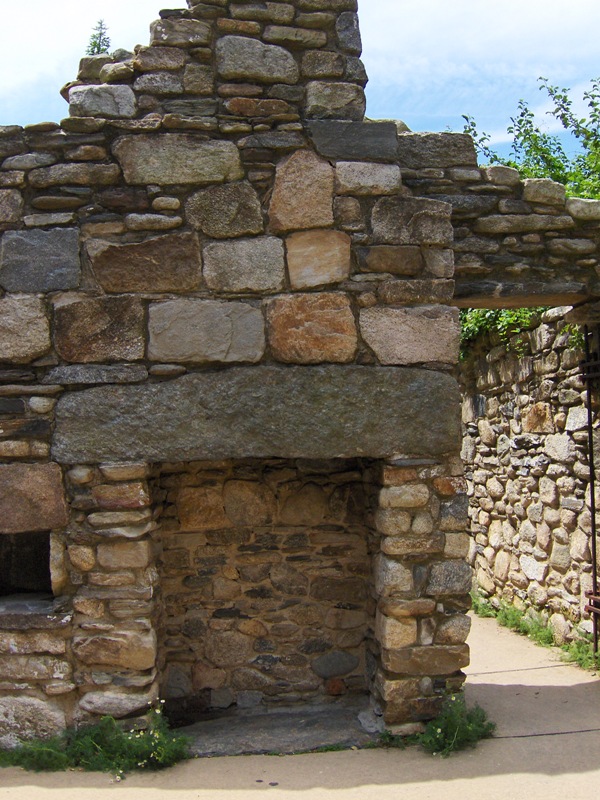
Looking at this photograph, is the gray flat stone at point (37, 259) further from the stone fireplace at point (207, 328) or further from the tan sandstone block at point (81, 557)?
the tan sandstone block at point (81, 557)

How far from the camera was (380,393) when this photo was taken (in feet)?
13.1

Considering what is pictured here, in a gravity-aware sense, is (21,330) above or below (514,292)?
below

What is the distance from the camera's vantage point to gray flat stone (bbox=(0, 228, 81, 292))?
12.9 feet

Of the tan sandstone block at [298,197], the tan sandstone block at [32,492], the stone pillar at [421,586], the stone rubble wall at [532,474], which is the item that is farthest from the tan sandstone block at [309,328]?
the stone rubble wall at [532,474]

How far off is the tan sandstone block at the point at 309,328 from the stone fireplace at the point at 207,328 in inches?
0.4

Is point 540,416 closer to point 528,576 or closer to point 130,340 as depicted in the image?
point 528,576

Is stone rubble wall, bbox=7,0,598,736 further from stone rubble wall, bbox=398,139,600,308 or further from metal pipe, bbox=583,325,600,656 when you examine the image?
metal pipe, bbox=583,325,600,656

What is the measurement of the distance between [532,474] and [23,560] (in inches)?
161

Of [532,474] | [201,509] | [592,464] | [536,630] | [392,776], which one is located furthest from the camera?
[532,474]

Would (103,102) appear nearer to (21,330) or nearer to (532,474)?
(21,330)

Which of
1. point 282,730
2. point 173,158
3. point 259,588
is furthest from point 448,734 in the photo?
point 173,158

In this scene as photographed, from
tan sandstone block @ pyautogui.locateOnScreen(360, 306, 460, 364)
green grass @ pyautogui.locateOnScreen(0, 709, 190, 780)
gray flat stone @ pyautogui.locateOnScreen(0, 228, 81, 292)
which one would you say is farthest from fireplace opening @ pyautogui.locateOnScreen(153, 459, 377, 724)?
gray flat stone @ pyautogui.locateOnScreen(0, 228, 81, 292)

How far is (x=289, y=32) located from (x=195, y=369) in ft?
5.88

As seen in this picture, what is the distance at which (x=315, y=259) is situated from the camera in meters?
3.99
